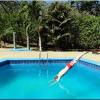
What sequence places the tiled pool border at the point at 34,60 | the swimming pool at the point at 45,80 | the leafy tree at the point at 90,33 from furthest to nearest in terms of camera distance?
the leafy tree at the point at 90,33 < the tiled pool border at the point at 34,60 < the swimming pool at the point at 45,80

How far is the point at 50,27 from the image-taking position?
19312 mm

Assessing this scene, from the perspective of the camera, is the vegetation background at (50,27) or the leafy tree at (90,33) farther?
the leafy tree at (90,33)

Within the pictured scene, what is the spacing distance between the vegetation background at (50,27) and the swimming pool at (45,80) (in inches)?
142

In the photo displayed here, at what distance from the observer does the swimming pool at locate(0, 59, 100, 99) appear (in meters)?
10.0

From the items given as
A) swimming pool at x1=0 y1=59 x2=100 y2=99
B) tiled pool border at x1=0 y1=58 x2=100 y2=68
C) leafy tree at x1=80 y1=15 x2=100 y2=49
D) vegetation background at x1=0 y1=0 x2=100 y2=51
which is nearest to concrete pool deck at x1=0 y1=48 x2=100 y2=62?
tiled pool border at x1=0 y1=58 x2=100 y2=68

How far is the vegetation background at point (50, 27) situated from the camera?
19.1 meters

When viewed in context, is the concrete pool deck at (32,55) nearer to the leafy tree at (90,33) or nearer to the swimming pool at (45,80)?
the swimming pool at (45,80)

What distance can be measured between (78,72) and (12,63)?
3.58 m

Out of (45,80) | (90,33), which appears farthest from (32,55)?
(90,33)

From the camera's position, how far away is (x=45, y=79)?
42.4ft

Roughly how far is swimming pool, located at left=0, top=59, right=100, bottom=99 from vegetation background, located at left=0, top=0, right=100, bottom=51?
3597 mm

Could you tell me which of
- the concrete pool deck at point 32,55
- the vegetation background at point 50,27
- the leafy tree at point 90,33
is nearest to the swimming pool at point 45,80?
the concrete pool deck at point 32,55

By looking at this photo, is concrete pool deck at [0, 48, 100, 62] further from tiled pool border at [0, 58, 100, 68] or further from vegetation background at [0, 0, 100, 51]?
vegetation background at [0, 0, 100, 51]

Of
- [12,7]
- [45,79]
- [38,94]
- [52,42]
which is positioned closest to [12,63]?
[45,79]
